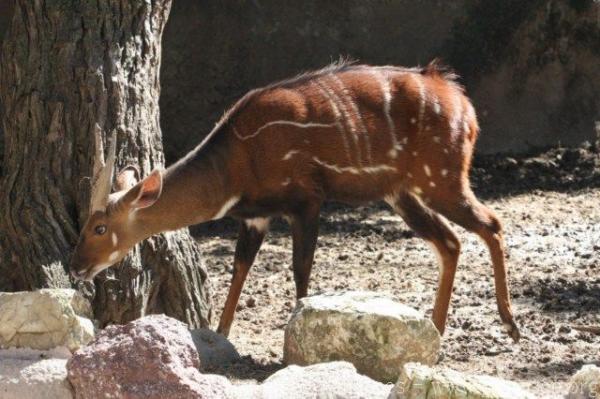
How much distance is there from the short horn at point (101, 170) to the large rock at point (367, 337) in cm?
121

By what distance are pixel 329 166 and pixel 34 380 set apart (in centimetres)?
260

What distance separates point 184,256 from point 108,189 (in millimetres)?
702

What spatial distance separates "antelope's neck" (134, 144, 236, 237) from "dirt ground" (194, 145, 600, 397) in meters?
0.68

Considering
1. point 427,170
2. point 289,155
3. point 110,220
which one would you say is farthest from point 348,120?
point 110,220

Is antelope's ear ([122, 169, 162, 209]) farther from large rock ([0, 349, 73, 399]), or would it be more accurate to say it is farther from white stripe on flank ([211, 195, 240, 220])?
large rock ([0, 349, 73, 399])

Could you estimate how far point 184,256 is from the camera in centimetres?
614

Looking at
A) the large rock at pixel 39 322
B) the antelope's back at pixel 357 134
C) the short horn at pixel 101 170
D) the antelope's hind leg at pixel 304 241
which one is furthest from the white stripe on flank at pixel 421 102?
the large rock at pixel 39 322

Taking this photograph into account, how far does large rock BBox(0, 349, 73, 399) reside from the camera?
3.92m

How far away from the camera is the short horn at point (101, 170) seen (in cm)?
539

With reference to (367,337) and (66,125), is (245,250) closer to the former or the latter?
(66,125)

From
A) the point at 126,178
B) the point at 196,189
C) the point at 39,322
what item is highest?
the point at 126,178

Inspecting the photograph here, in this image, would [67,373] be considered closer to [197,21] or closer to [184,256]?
[184,256]

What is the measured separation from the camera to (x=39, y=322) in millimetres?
4152

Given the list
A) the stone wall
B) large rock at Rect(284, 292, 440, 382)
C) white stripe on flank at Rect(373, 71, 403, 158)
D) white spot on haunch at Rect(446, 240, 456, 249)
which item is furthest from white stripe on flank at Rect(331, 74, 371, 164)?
the stone wall
